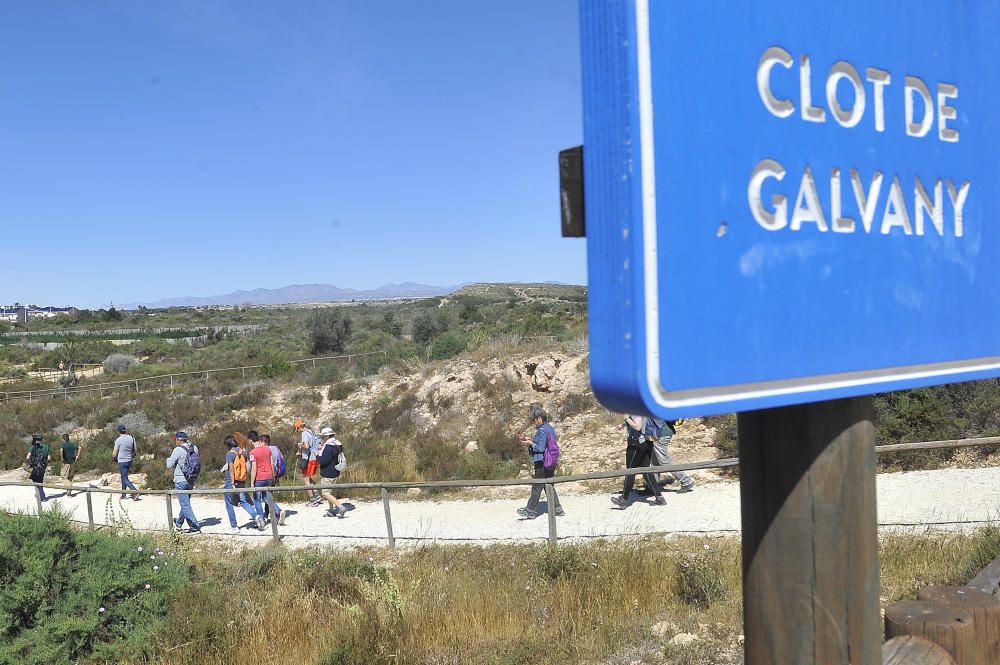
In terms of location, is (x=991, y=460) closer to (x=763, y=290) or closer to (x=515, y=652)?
(x=515, y=652)

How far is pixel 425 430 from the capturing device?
18531 millimetres

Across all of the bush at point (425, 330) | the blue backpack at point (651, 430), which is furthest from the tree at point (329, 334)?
the blue backpack at point (651, 430)

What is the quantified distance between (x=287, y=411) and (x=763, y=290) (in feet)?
76.7

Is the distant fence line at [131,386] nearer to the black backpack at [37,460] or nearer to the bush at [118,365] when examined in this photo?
the bush at [118,365]

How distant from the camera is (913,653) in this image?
1.56 metres

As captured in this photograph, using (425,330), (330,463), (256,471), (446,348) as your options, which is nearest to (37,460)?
(256,471)

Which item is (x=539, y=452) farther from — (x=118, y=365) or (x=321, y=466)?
(x=118, y=365)

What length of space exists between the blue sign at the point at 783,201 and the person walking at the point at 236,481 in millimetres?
11109

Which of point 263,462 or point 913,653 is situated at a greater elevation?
point 913,653

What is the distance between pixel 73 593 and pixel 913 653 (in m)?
5.95

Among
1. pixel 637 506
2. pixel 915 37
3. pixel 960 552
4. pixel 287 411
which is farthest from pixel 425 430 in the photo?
pixel 915 37

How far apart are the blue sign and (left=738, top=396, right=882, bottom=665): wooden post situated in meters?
0.14

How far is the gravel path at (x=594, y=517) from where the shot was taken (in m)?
8.68

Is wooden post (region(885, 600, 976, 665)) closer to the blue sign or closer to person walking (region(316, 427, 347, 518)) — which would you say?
the blue sign
